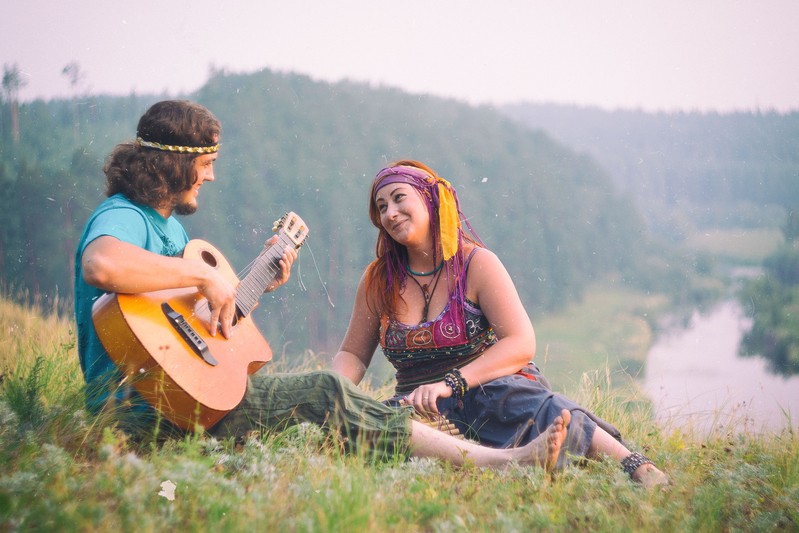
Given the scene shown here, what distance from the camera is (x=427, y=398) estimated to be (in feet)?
10.7

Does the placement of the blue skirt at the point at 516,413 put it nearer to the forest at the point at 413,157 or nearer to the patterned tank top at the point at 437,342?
the patterned tank top at the point at 437,342

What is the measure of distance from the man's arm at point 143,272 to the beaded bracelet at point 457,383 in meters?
1.06

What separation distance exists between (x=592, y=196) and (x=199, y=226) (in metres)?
28.7

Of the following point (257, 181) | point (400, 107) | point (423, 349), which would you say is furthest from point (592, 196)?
point (423, 349)

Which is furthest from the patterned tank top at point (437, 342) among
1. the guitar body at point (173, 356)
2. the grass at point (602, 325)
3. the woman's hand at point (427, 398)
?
the grass at point (602, 325)

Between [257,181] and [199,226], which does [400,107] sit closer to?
[257,181]

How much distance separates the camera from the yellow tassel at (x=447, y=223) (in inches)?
139

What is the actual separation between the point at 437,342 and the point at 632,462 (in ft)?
3.34

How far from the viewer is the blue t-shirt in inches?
111

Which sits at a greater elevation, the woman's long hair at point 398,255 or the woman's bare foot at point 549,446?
the woman's long hair at point 398,255

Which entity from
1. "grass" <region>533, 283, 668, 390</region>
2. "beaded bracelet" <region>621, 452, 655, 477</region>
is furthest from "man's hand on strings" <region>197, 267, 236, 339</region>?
"grass" <region>533, 283, 668, 390</region>

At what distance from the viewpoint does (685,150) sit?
5134 centimetres

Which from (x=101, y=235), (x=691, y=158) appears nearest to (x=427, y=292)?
(x=101, y=235)

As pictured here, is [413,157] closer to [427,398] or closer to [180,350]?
[427,398]
